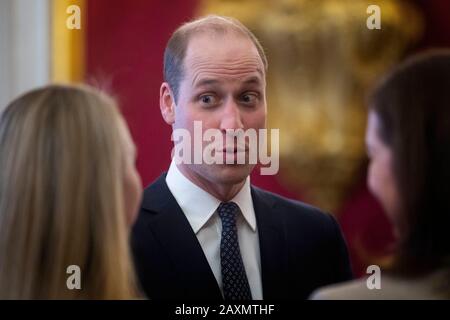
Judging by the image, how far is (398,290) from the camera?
99 centimetres

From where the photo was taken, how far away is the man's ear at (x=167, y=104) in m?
1.17

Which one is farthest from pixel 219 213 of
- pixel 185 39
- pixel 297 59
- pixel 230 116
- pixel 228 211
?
pixel 297 59

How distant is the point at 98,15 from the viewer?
141 cm

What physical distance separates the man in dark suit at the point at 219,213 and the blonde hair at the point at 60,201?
179 mm

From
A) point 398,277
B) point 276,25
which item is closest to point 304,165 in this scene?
point 276,25

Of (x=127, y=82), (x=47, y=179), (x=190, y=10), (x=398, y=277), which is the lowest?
(x=398, y=277)

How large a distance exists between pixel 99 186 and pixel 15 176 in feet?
0.30

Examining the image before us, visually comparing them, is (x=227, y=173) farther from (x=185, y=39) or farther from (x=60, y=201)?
(x=60, y=201)

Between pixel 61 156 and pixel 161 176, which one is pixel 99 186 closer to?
pixel 61 156

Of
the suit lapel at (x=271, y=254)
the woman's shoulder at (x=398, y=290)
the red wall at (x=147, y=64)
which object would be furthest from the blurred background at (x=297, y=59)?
the woman's shoulder at (x=398, y=290)

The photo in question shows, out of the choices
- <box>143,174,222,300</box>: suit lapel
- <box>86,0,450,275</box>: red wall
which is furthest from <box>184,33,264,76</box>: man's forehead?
<box>143,174,222,300</box>: suit lapel

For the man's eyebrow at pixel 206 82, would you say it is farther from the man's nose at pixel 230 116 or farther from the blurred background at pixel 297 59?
the blurred background at pixel 297 59

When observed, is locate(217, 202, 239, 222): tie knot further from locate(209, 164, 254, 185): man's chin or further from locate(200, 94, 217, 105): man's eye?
locate(200, 94, 217, 105): man's eye

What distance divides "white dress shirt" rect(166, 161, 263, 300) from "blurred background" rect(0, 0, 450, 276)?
0.13 m
